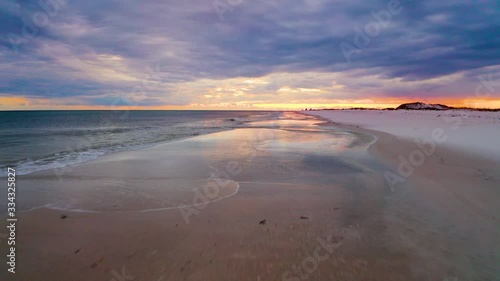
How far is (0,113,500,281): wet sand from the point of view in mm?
3582

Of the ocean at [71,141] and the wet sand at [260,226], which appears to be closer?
the wet sand at [260,226]

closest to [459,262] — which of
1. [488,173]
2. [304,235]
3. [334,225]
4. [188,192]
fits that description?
[334,225]

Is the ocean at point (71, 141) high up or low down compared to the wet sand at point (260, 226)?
down

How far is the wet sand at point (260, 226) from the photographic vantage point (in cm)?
358

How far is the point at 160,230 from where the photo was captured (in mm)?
4777

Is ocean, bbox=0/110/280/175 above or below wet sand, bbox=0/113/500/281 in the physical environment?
below

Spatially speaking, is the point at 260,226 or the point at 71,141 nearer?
the point at 260,226

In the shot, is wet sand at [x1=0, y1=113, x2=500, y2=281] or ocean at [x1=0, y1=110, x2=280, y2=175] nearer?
wet sand at [x1=0, y1=113, x2=500, y2=281]

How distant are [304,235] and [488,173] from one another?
25.6ft

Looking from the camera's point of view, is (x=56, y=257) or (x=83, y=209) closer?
(x=56, y=257)

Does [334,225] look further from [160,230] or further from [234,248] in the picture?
[160,230]

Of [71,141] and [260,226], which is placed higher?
[260,226]

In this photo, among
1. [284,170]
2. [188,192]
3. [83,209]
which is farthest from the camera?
[284,170]

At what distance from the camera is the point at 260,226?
489 centimetres
